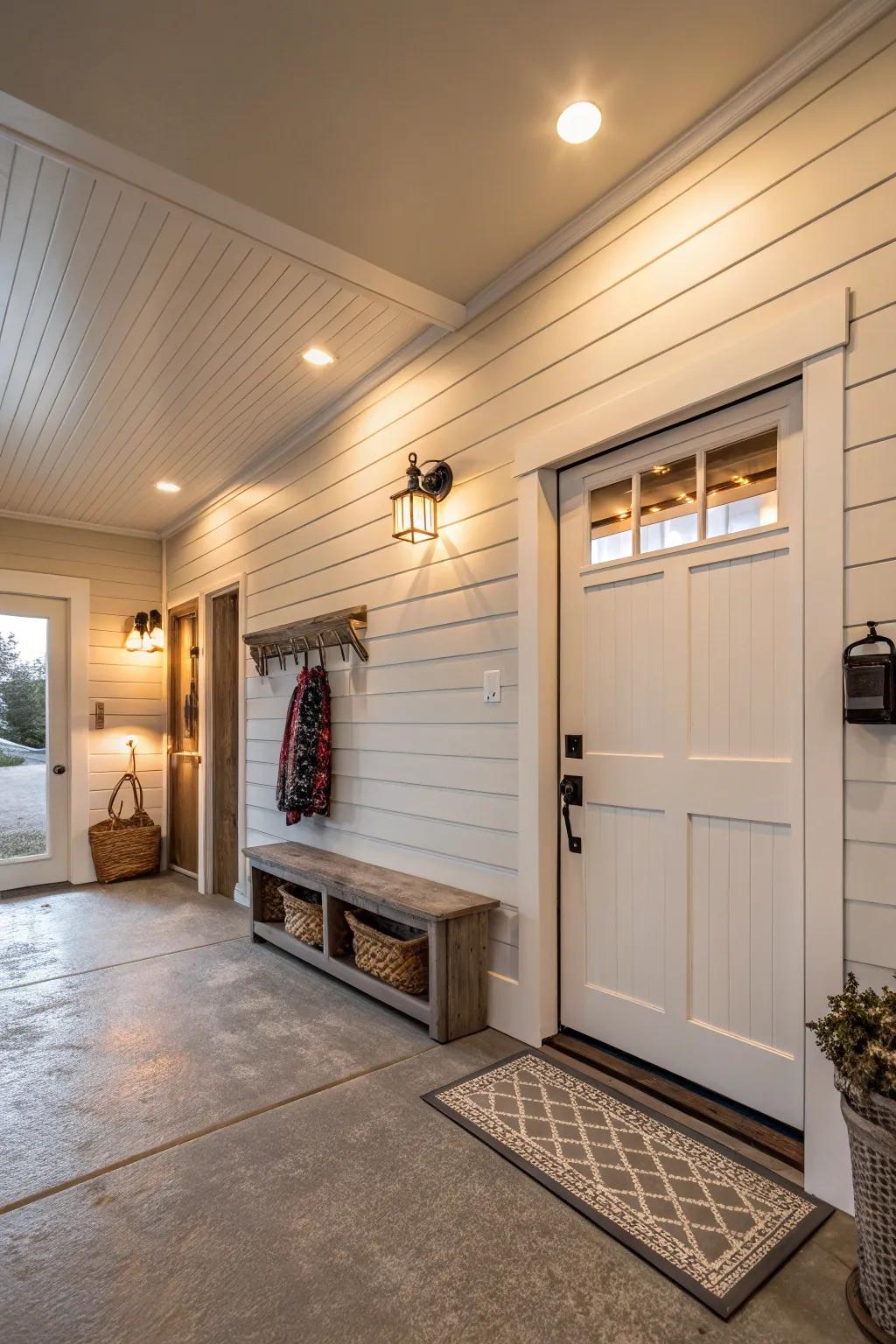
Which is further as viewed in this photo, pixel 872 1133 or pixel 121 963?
pixel 121 963

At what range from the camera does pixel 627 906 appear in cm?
243

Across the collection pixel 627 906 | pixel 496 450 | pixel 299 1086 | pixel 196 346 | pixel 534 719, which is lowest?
pixel 299 1086

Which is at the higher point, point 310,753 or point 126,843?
point 310,753

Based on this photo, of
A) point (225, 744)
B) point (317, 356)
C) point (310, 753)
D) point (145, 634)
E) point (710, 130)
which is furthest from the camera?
point (145, 634)

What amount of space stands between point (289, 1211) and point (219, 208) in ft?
9.56

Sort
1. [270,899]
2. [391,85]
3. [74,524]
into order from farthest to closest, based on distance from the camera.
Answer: [74,524] → [270,899] → [391,85]

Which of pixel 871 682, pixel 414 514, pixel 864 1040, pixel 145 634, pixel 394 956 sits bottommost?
pixel 394 956

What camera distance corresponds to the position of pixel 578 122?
2098mm

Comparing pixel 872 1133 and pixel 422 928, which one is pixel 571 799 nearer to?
pixel 422 928

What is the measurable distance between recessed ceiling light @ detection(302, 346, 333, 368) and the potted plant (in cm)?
316

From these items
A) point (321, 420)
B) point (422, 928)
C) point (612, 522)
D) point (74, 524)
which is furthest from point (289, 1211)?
point (74, 524)

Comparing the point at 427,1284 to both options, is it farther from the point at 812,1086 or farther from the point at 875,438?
the point at 875,438

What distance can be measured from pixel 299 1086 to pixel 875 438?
2534 mm

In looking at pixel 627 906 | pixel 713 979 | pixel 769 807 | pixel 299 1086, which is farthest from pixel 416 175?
pixel 299 1086
